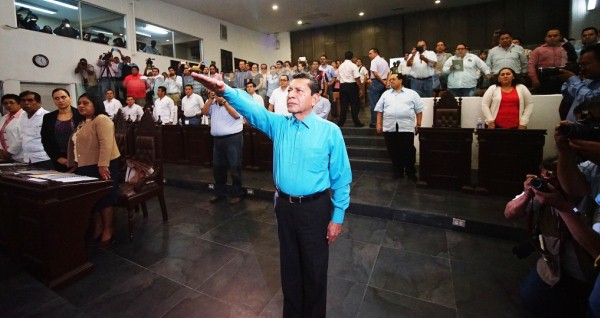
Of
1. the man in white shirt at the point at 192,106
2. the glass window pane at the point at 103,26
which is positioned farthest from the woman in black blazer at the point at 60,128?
the glass window pane at the point at 103,26

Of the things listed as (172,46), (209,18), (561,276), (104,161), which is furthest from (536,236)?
(209,18)

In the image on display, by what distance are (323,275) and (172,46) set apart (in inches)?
436

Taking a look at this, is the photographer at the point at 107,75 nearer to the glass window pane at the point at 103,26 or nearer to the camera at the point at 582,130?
the glass window pane at the point at 103,26

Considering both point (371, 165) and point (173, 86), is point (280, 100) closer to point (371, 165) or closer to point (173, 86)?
point (371, 165)

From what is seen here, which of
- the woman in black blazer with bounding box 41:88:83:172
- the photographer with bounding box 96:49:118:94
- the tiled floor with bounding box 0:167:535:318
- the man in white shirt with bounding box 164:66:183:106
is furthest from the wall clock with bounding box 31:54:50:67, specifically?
the tiled floor with bounding box 0:167:535:318

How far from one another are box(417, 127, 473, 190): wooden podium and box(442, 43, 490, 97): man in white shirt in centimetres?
190

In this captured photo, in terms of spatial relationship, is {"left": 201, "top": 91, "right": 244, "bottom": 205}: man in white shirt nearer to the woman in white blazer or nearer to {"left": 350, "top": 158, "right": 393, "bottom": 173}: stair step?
{"left": 350, "top": 158, "right": 393, "bottom": 173}: stair step

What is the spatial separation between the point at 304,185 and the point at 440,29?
39.8 feet

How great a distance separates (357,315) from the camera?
5.67ft

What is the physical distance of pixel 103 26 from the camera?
847cm

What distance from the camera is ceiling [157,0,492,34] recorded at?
32.6 ft

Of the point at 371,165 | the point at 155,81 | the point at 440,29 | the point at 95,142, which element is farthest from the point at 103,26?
the point at 440,29

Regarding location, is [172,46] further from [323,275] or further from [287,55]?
[323,275]

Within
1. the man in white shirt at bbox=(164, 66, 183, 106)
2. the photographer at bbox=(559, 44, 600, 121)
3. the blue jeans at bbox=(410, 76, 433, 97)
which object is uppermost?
the man in white shirt at bbox=(164, 66, 183, 106)
